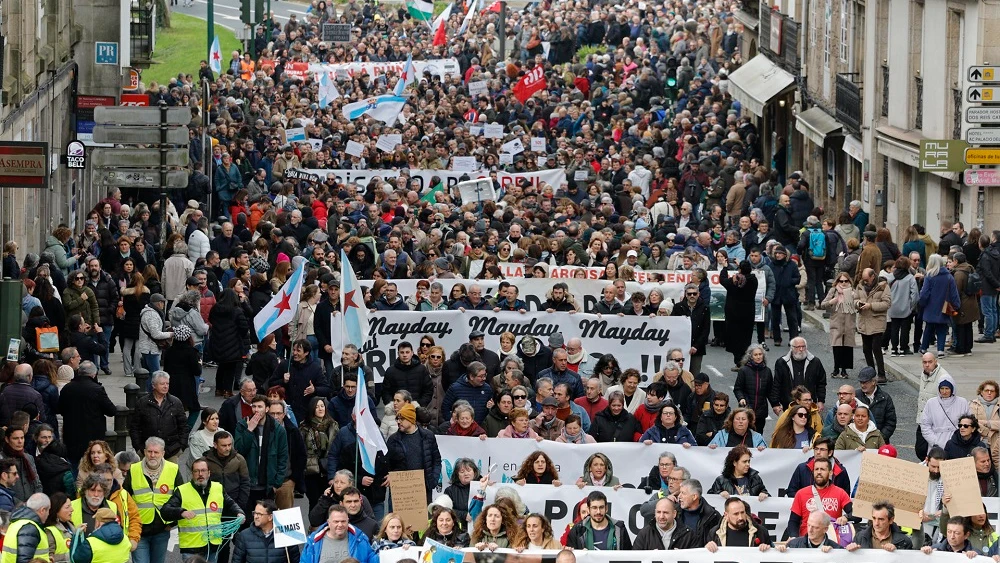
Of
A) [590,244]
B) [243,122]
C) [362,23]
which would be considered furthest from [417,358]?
[362,23]

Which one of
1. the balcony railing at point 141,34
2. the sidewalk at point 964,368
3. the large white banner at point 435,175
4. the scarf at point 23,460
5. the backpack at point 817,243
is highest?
the balcony railing at point 141,34

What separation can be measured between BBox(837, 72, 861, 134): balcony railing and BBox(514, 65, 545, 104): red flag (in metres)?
9.16

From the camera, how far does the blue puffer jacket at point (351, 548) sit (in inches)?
557

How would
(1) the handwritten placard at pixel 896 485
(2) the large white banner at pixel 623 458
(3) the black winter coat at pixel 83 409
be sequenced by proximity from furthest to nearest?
1. (3) the black winter coat at pixel 83 409
2. (2) the large white banner at pixel 623 458
3. (1) the handwritten placard at pixel 896 485

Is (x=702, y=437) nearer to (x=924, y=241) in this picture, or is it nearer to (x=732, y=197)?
(x=924, y=241)

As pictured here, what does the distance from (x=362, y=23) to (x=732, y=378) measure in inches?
1855

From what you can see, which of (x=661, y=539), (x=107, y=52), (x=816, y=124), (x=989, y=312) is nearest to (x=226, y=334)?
(x=661, y=539)

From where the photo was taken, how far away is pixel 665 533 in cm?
1472

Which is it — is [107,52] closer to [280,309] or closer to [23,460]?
[280,309]

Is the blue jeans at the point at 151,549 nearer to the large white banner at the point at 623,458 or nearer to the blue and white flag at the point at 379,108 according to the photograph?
the large white banner at the point at 623,458

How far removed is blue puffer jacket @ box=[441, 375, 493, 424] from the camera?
62.6 ft

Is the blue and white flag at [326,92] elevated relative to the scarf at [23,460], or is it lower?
elevated

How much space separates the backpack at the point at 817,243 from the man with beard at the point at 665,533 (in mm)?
14274

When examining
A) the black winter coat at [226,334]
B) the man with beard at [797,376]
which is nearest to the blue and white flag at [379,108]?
the black winter coat at [226,334]
